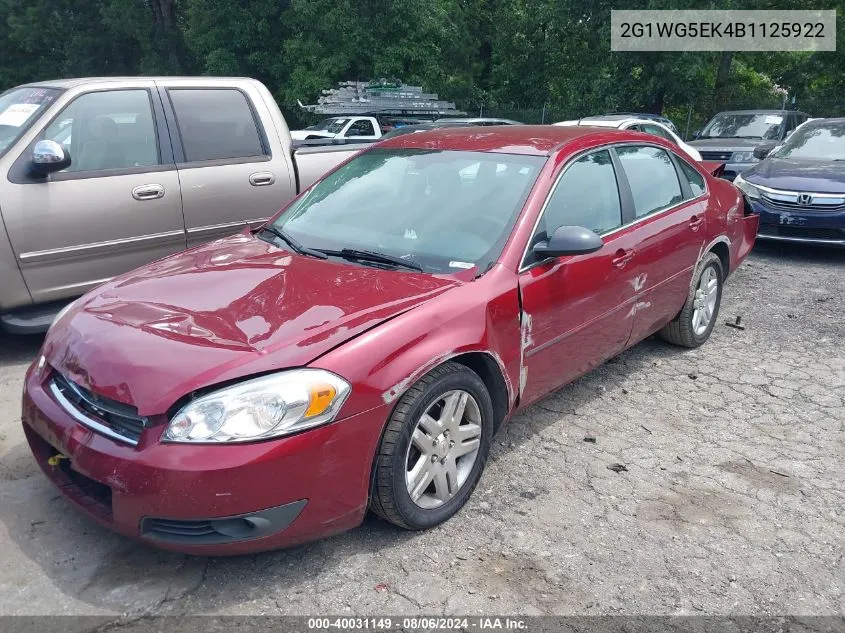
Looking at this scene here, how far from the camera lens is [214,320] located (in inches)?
113

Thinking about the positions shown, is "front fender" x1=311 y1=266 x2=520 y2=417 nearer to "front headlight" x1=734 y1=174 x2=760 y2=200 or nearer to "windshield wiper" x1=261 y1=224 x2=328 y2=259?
"windshield wiper" x1=261 y1=224 x2=328 y2=259

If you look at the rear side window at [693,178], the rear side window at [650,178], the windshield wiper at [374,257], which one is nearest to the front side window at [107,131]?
the windshield wiper at [374,257]

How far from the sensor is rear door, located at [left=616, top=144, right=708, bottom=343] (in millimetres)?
4273

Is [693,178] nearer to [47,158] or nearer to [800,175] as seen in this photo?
[800,175]

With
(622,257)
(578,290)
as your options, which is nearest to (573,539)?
(578,290)

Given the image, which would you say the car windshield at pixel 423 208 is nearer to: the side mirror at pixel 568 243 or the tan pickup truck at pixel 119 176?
the side mirror at pixel 568 243

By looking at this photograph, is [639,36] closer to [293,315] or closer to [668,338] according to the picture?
[668,338]

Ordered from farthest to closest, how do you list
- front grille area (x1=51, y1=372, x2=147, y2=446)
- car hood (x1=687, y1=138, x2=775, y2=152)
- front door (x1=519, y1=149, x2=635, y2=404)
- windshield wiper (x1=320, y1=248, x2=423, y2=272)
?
car hood (x1=687, y1=138, x2=775, y2=152)
front door (x1=519, y1=149, x2=635, y2=404)
windshield wiper (x1=320, y1=248, x2=423, y2=272)
front grille area (x1=51, y1=372, x2=147, y2=446)

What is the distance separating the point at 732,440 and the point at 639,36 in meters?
19.4

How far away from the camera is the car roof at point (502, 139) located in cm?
393

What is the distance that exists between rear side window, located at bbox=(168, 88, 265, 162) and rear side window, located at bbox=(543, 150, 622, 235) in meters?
3.02

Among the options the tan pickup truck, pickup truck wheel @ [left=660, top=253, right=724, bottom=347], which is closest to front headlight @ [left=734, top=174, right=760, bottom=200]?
pickup truck wheel @ [left=660, top=253, right=724, bottom=347]

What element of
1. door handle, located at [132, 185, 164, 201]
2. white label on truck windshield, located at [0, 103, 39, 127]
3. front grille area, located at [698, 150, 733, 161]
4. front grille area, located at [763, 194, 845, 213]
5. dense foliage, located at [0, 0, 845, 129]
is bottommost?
front grille area, located at [763, 194, 845, 213]

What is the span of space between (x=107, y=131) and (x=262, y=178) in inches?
47.2
